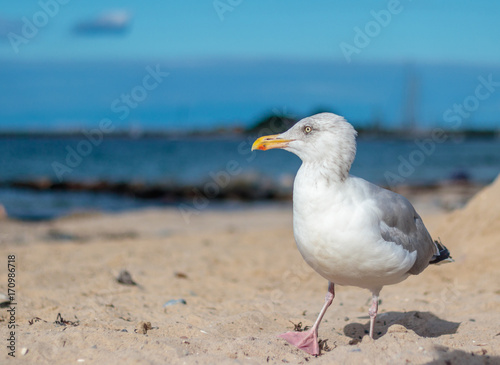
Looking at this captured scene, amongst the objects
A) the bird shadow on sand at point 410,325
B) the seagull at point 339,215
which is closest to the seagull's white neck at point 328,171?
the seagull at point 339,215

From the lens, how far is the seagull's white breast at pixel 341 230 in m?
3.33

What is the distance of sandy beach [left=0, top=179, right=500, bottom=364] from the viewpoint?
3277 mm

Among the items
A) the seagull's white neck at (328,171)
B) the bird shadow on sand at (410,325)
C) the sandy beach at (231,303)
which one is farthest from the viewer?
the bird shadow on sand at (410,325)

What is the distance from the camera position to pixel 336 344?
390 centimetres

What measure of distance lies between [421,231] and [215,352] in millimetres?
1721

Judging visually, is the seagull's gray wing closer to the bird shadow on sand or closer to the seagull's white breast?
the seagull's white breast

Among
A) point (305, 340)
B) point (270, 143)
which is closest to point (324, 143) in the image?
point (270, 143)

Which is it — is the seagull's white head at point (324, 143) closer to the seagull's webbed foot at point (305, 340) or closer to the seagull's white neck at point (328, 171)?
the seagull's white neck at point (328, 171)

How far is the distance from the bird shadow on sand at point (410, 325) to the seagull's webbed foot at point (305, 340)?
0.51 metres

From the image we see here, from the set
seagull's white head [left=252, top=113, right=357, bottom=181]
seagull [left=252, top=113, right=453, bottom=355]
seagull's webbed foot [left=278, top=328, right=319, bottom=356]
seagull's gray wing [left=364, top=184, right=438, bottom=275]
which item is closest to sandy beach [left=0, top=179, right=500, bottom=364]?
seagull's webbed foot [left=278, top=328, right=319, bottom=356]

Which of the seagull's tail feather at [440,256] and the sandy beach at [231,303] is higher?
the seagull's tail feather at [440,256]

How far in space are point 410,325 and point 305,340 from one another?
3.90 feet

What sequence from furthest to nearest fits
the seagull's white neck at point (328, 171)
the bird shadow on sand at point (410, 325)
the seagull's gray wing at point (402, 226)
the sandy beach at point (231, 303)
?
1. the bird shadow on sand at point (410, 325)
2. the seagull's gray wing at point (402, 226)
3. the seagull's white neck at point (328, 171)
4. the sandy beach at point (231, 303)

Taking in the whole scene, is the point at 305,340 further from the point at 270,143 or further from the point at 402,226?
the point at 270,143
